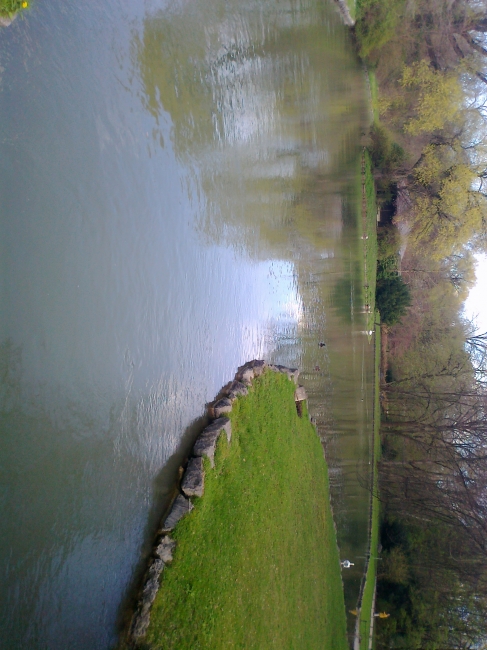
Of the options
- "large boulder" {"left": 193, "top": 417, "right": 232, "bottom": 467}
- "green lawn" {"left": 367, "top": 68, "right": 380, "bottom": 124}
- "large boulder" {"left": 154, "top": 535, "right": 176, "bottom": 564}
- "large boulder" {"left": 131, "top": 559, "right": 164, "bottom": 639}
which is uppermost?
"green lawn" {"left": 367, "top": 68, "right": 380, "bottom": 124}

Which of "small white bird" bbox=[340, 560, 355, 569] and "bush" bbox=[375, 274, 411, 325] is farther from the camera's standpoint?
"bush" bbox=[375, 274, 411, 325]

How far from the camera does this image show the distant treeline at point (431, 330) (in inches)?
707

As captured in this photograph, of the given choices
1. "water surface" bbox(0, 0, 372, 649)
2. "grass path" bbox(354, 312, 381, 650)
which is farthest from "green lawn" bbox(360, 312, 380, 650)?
"water surface" bbox(0, 0, 372, 649)

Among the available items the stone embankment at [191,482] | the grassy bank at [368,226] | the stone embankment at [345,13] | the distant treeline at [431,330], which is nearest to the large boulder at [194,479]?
the stone embankment at [191,482]

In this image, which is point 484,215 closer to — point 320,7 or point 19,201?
point 320,7

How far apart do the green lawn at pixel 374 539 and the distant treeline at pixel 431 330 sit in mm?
411

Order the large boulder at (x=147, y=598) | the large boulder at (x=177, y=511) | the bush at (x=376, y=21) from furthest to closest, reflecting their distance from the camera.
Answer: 1. the bush at (x=376, y=21)
2. the large boulder at (x=177, y=511)
3. the large boulder at (x=147, y=598)

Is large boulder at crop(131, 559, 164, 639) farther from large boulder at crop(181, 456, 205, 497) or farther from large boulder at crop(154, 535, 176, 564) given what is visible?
large boulder at crop(181, 456, 205, 497)

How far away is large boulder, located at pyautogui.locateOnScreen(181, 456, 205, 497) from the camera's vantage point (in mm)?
9031

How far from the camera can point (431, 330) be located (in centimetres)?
2586

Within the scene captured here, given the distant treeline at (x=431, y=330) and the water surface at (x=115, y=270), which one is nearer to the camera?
the water surface at (x=115, y=270)

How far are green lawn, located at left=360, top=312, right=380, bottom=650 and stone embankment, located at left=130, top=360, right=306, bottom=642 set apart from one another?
10909 mm

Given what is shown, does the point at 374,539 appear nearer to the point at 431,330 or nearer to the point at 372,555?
the point at 372,555

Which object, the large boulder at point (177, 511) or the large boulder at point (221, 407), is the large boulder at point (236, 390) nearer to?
the large boulder at point (221, 407)
